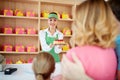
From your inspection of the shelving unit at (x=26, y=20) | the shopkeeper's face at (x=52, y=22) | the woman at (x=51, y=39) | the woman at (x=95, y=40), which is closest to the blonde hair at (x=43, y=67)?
the woman at (x=95, y=40)

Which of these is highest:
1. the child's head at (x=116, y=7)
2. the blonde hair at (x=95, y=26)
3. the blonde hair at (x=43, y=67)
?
the child's head at (x=116, y=7)

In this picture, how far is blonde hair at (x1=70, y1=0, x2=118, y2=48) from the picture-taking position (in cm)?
89

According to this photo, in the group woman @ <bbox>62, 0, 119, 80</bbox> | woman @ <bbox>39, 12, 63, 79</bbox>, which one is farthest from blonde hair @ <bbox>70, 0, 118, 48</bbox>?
woman @ <bbox>39, 12, 63, 79</bbox>

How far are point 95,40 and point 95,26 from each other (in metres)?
0.07

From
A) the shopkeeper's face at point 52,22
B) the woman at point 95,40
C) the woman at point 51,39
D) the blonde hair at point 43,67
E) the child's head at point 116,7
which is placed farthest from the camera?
the shopkeeper's face at point 52,22

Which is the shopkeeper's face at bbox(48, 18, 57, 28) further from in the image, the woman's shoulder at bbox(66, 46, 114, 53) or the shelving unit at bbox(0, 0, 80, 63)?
the woman's shoulder at bbox(66, 46, 114, 53)

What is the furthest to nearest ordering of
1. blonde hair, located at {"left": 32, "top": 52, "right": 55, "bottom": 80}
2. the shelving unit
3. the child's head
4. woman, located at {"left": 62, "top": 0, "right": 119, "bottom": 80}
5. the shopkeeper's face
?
the shelving unit, the shopkeeper's face, blonde hair, located at {"left": 32, "top": 52, "right": 55, "bottom": 80}, the child's head, woman, located at {"left": 62, "top": 0, "right": 119, "bottom": 80}

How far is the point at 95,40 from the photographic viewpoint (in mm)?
900

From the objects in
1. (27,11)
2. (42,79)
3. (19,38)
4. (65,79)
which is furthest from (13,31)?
(65,79)

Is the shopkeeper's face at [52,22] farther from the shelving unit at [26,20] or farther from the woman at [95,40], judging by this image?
the woman at [95,40]

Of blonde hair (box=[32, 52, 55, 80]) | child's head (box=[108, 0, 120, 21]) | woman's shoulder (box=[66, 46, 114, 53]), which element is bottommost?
blonde hair (box=[32, 52, 55, 80])

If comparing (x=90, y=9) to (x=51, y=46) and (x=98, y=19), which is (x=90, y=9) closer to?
(x=98, y=19)

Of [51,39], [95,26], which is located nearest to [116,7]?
[95,26]

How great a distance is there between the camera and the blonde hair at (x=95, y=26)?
885 mm
